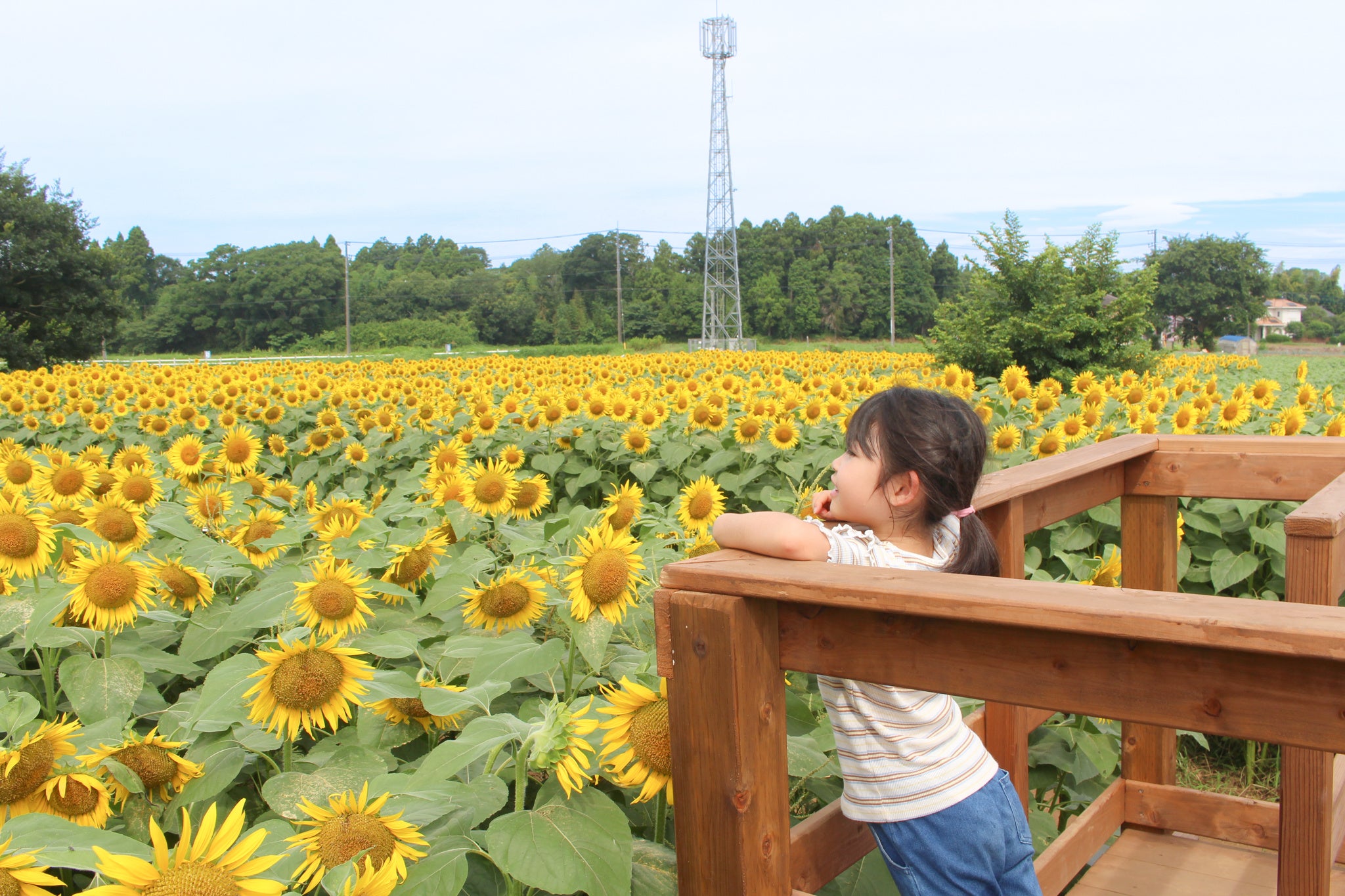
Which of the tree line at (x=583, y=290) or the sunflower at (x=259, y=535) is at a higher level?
the tree line at (x=583, y=290)

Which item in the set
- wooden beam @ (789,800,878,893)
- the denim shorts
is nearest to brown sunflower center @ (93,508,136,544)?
wooden beam @ (789,800,878,893)

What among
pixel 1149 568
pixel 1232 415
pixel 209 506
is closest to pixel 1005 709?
pixel 1149 568

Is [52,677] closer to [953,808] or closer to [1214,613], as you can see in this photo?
[953,808]

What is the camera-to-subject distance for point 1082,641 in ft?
3.84

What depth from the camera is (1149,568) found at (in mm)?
2809

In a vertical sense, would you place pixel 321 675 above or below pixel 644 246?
below

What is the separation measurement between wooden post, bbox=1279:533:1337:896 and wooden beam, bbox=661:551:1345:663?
0.87m

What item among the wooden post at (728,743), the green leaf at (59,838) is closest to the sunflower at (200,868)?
the green leaf at (59,838)

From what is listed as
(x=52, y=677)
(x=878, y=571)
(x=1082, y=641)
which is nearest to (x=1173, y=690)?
(x=1082, y=641)

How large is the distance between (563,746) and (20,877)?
0.66 m

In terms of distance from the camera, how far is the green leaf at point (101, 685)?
1.90 m

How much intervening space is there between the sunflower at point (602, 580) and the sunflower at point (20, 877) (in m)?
0.91

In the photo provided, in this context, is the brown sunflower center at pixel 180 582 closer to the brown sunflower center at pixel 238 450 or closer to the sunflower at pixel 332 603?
the sunflower at pixel 332 603

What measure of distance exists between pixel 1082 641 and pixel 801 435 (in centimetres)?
490
